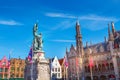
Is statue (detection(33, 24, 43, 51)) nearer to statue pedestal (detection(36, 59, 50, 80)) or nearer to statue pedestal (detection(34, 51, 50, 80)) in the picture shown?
statue pedestal (detection(34, 51, 50, 80))

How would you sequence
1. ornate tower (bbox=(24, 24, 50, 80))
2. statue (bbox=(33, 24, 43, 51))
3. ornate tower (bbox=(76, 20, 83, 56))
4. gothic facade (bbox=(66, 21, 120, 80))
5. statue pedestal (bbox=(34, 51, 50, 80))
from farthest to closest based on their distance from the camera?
1. ornate tower (bbox=(76, 20, 83, 56))
2. gothic facade (bbox=(66, 21, 120, 80))
3. statue (bbox=(33, 24, 43, 51))
4. ornate tower (bbox=(24, 24, 50, 80))
5. statue pedestal (bbox=(34, 51, 50, 80))

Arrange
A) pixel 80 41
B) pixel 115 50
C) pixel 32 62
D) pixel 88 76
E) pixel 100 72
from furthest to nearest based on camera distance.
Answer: pixel 80 41, pixel 88 76, pixel 100 72, pixel 115 50, pixel 32 62

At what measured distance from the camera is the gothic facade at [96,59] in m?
70.6

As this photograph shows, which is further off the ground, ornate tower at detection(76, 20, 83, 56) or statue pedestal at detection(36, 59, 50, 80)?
ornate tower at detection(76, 20, 83, 56)

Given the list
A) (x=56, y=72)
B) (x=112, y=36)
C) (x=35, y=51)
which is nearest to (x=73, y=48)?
(x=56, y=72)

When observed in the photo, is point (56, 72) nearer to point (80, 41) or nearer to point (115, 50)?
point (80, 41)

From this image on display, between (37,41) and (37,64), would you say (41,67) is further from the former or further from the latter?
(37,41)

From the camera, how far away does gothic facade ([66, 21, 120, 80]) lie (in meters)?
70.6

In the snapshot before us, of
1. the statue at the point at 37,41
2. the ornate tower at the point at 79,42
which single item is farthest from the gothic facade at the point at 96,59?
the statue at the point at 37,41

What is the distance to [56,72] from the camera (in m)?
83.9

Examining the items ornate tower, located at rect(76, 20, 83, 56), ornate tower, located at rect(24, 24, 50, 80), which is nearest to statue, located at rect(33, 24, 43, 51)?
ornate tower, located at rect(24, 24, 50, 80)

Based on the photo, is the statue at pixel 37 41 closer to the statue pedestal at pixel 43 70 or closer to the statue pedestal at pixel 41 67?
the statue pedestal at pixel 41 67

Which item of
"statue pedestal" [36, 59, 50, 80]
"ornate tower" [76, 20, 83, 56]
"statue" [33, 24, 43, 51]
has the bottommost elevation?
"statue pedestal" [36, 59, 50, 80]

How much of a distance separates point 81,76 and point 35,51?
149ft
